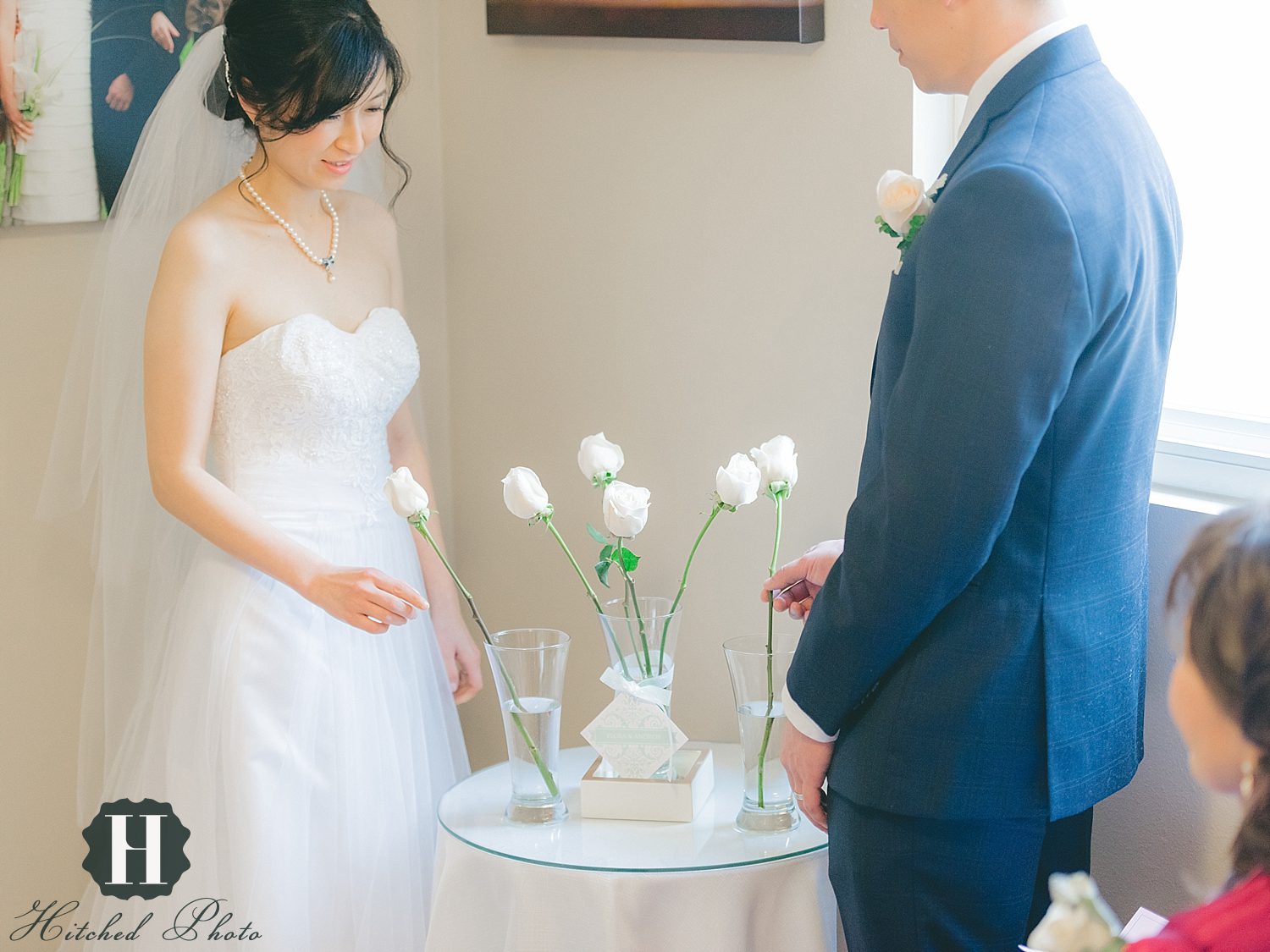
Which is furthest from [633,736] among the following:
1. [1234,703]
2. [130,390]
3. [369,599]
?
[130,390]

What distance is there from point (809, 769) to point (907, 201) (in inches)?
24.5

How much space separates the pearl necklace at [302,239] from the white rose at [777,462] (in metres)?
0.82

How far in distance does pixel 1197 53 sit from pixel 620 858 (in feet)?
4.23

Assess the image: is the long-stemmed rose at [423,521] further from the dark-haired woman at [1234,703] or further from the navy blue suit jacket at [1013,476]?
the dark-haired woman at [1234,703]

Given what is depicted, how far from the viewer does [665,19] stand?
2057 millimetres

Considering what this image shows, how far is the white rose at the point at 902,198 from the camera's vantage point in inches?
53.7

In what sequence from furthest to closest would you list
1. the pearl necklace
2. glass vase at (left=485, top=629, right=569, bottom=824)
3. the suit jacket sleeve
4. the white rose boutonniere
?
1. the pearl necklace
2. glass vase at (left=485, top=629, right=569, bottom=824)
3. the white rose boutonniere
4. the suit jacket sleeve

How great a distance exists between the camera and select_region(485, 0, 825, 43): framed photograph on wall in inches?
74.0

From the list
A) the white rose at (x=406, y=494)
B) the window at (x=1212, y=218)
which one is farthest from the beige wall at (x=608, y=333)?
the white rose at (x=406, y=494)

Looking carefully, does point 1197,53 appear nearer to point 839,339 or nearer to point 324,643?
point 839,339

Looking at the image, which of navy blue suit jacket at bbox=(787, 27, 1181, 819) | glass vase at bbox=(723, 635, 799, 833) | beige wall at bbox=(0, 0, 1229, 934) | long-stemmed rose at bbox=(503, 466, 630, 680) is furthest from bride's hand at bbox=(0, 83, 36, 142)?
navy blue suit jacket at bbox=(787, 27, 1181, 819)

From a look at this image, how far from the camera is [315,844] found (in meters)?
1.91

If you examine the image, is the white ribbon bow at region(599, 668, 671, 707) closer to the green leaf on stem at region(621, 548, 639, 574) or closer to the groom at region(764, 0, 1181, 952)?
the green leaf on stem at region(621, 548, 639, 574)

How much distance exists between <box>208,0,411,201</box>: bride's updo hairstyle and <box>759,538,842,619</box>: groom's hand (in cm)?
94
